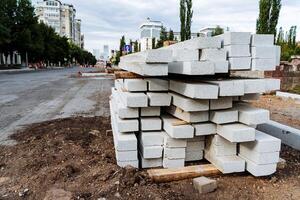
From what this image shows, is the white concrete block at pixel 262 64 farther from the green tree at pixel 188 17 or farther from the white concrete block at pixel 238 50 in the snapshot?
the green tree at pixel 188 17

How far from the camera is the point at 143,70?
301 cm

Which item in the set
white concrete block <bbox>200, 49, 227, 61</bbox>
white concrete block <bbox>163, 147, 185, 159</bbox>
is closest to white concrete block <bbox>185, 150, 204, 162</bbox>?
white concrete block <bbox>163, 147, 185, 159</bbox>

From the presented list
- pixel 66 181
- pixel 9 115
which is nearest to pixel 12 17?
pixel 9 115

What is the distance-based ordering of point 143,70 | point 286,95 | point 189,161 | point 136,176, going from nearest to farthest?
point 143,70 < point 136,176 < point 189,161 < point 286,95

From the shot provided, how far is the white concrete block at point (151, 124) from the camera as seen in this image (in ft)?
11.8

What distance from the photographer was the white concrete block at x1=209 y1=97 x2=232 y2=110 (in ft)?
10.8

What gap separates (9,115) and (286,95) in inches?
347

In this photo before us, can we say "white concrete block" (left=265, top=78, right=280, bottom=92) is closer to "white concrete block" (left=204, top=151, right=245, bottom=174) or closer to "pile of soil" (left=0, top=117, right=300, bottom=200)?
"white concrete block" (left=204, top=151, right=245, bottom=174)

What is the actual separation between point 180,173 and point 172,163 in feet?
0.65

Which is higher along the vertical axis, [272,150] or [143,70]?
[143,70]

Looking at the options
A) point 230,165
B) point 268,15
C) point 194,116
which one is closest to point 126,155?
point 194,116

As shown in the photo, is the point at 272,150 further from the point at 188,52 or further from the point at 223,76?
the point at 188,52

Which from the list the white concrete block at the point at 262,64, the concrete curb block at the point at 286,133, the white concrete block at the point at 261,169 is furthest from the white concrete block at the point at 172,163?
the concrete curb block at the point at 286,133

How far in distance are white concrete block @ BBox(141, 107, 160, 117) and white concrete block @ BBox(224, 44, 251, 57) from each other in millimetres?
1098
